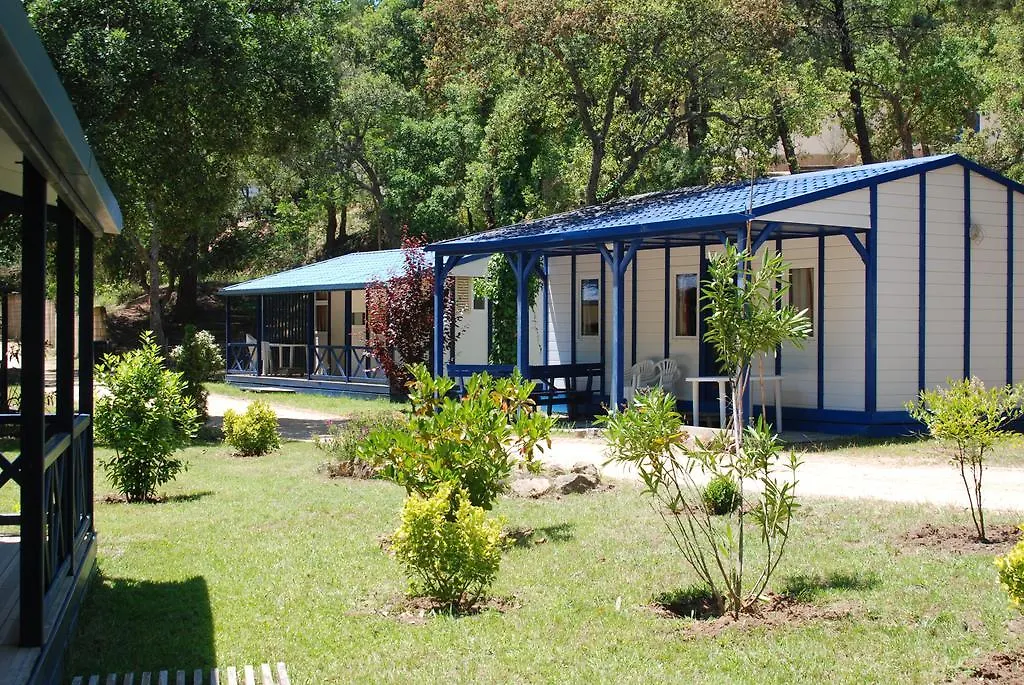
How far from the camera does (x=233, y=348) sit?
30.8 meters

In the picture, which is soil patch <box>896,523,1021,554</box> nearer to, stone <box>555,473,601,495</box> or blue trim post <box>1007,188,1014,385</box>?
stone <box>555,473,601,495</box>

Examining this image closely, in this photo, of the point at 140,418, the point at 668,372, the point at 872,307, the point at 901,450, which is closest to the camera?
the point at 140,418

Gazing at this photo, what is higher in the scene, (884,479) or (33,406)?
(33,406)

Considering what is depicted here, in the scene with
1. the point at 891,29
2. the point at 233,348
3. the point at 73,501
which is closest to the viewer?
the point at 73,501

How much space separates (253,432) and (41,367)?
385 inches

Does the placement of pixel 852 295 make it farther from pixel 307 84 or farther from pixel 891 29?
pixel 891 29

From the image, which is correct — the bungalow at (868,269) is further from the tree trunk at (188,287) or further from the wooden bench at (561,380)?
the tree trunk at (188,287)

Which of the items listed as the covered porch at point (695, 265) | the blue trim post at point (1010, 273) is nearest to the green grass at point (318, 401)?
the covered porch at point (695, 265)

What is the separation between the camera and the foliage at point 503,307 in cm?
2103

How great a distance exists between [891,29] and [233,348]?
18926 mm

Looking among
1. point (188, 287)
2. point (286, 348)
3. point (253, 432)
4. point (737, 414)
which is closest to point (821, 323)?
point (253, 432)

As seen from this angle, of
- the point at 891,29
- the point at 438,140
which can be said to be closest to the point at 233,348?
the point at 438,140

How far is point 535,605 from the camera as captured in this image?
20.9 feet

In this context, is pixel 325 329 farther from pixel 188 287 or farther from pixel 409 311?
pixel 188 287
